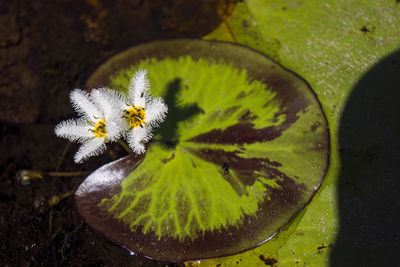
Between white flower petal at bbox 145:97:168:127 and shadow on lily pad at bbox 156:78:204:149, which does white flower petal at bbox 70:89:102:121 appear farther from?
shadow on lily pad at bbox 156:78:204:149

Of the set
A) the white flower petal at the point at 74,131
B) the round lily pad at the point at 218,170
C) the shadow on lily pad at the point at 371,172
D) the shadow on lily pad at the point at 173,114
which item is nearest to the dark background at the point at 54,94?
the round lily pad at the point at 218,170

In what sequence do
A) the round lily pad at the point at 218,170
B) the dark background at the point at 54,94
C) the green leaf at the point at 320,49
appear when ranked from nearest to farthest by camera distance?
1. the round lily pad at the point at 218,170
2. the green leaf at the point at 320,49
3. the dark background at the point at 54,94

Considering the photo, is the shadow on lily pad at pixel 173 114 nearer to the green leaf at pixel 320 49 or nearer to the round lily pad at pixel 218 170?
the round lily pad at pixel 218 170

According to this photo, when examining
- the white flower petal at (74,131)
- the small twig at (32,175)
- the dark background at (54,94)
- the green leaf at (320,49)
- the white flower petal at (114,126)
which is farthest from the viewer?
the small twig at (32,175)

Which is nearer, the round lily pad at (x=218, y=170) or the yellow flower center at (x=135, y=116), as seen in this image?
the yellow flower center at (x=135, y=116)

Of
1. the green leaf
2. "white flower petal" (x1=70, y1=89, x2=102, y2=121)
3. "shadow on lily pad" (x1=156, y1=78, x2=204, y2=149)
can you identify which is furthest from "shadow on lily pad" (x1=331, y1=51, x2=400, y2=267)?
"white flower petal" (x1=70, y1=89, x2=102, y2=121)

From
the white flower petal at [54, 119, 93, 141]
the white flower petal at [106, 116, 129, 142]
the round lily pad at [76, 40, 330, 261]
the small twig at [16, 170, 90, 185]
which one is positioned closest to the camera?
the white flower petal at [106, 116, 129, 142]

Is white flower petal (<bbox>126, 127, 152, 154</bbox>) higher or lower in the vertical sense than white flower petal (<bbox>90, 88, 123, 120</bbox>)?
lower
